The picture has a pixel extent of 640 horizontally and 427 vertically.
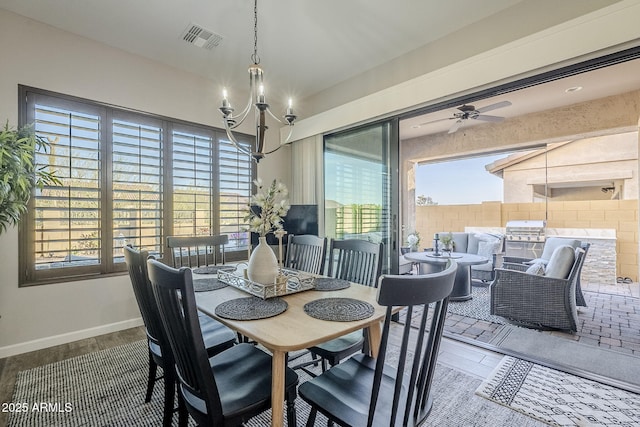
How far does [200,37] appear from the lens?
2.84 meters

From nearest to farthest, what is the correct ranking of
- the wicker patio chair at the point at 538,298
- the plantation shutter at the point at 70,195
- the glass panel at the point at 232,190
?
the plantation shutter at the point at 70,195 < the wicker patio chair at the point at 538,298 < the glass panel at the point at 232,190

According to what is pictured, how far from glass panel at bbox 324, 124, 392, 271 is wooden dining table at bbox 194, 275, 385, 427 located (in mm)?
1869

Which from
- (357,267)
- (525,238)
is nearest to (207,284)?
(357,267)

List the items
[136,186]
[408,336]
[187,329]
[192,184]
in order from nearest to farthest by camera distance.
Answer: [408,336] < [187,329] < [136,186] < [192,184]

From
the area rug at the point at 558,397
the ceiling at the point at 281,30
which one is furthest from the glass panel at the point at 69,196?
the area rug at the point at 558,397

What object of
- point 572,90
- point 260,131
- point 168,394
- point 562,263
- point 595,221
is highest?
point 572,90

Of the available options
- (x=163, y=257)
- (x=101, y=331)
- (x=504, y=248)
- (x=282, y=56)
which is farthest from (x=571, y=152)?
(x=101, y=331)

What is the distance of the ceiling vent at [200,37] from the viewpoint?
8.93 ft

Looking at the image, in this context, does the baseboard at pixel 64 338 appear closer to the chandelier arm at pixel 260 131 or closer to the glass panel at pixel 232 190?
the glass panel at pixel 232 190

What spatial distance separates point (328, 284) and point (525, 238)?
5.46 meters

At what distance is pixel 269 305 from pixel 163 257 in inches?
93.3

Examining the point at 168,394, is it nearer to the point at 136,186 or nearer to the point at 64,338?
the point at 64,338

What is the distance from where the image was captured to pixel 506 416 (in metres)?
1.79

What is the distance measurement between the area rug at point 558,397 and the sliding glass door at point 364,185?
4.51 feet
